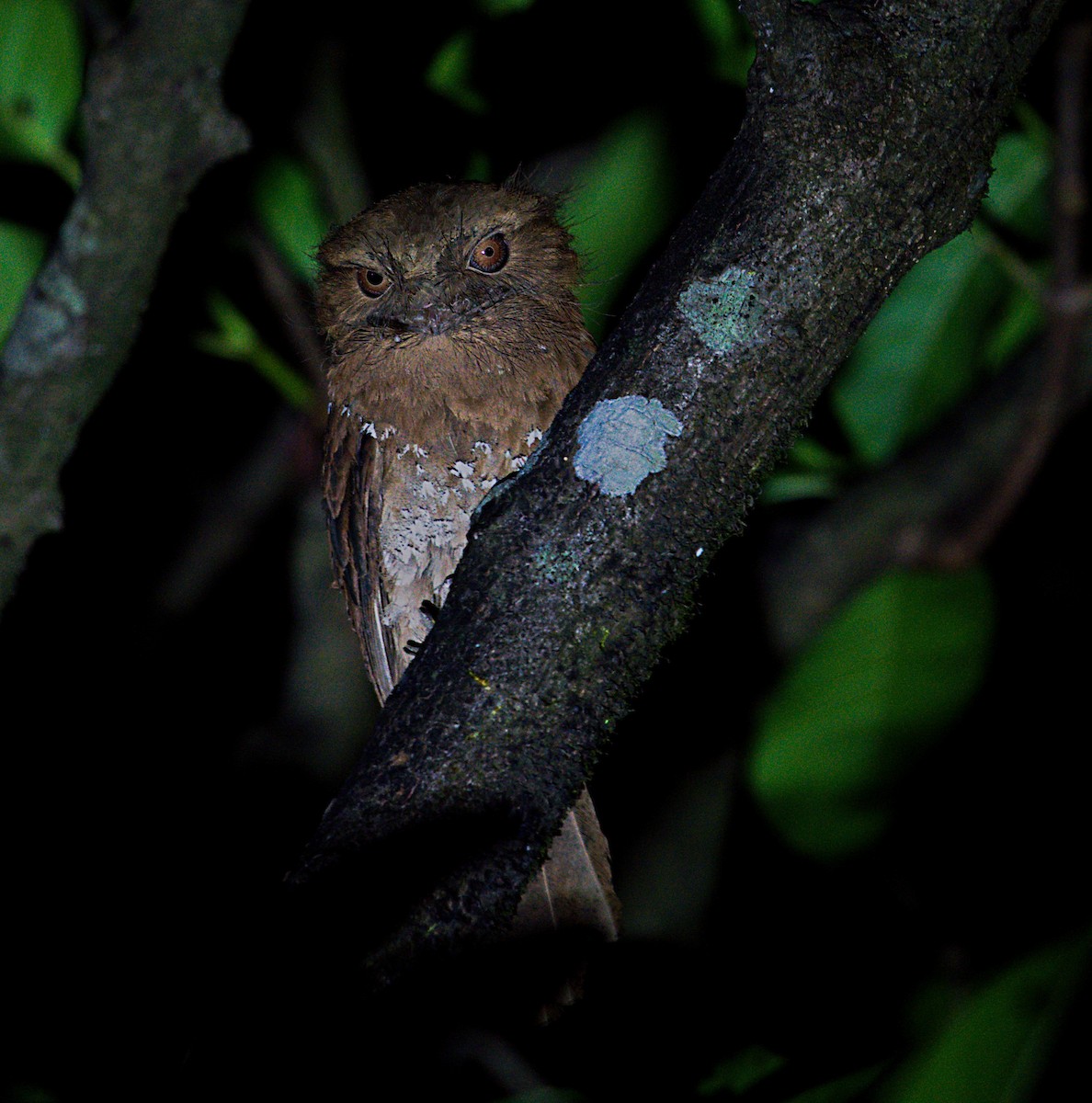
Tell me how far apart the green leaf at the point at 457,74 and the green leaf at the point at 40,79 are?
2.06 feet

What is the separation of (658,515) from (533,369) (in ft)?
3.35

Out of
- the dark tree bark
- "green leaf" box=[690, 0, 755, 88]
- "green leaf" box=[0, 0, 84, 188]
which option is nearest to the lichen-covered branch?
"green leaf" box=[0, 0, 84, 188]

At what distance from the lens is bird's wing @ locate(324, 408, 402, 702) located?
2.15 m

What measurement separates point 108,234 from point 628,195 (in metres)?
0.89

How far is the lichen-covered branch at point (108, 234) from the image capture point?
1.54 metres

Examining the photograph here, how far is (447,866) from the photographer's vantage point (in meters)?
1.01

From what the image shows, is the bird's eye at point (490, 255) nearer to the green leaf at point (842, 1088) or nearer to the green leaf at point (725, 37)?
the green leaf at point (725, 37)

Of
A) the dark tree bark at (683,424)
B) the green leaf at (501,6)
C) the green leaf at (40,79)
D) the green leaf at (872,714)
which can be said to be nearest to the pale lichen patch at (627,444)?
the dark tree bark at (683,424)

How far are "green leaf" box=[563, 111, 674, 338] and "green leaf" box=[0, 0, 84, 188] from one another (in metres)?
0.94

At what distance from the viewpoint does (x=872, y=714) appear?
1927 mm

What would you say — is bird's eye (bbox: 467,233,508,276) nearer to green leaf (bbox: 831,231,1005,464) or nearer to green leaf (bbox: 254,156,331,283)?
green leaf (bbox: 254,156,331,283)

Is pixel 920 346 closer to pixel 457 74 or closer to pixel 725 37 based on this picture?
pixel 725 37

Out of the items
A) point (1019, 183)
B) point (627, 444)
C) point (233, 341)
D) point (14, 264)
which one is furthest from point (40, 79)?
point (1019, 183)

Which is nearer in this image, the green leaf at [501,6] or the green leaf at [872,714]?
the green leaf at [501,6]
